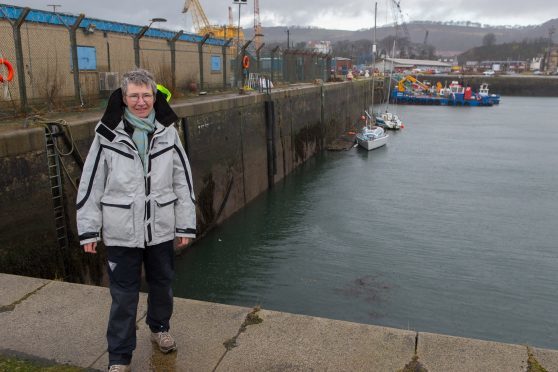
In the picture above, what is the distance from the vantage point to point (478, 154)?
2919 centimetres

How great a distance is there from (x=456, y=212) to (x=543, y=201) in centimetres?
433

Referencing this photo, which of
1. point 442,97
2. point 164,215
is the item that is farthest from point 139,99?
point 442,97

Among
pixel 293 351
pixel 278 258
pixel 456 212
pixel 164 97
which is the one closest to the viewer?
pixel 164 97

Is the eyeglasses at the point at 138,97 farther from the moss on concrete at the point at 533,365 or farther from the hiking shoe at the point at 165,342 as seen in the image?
the moss on concrete at the point at 533,365

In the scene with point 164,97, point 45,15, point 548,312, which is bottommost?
point 548,312

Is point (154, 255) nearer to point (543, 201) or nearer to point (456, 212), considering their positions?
point (456, 212)

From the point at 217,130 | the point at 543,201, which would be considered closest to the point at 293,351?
the point at 217,130

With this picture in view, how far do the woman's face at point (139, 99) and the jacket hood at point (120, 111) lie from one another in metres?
0.06

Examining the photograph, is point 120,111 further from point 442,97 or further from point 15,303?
point 442,97

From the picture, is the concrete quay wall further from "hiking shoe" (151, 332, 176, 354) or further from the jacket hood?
the jacket hood

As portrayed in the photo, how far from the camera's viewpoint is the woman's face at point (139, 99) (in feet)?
10.4

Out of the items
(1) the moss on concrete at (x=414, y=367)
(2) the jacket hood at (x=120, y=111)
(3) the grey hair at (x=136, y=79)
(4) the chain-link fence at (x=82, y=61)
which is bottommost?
(1) the moss on concrete at (x=414, y=367)

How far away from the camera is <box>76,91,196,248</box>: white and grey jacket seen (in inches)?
125

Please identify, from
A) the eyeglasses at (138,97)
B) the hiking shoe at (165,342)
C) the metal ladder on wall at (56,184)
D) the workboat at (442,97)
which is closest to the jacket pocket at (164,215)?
the eyeglasses at (138,97)
